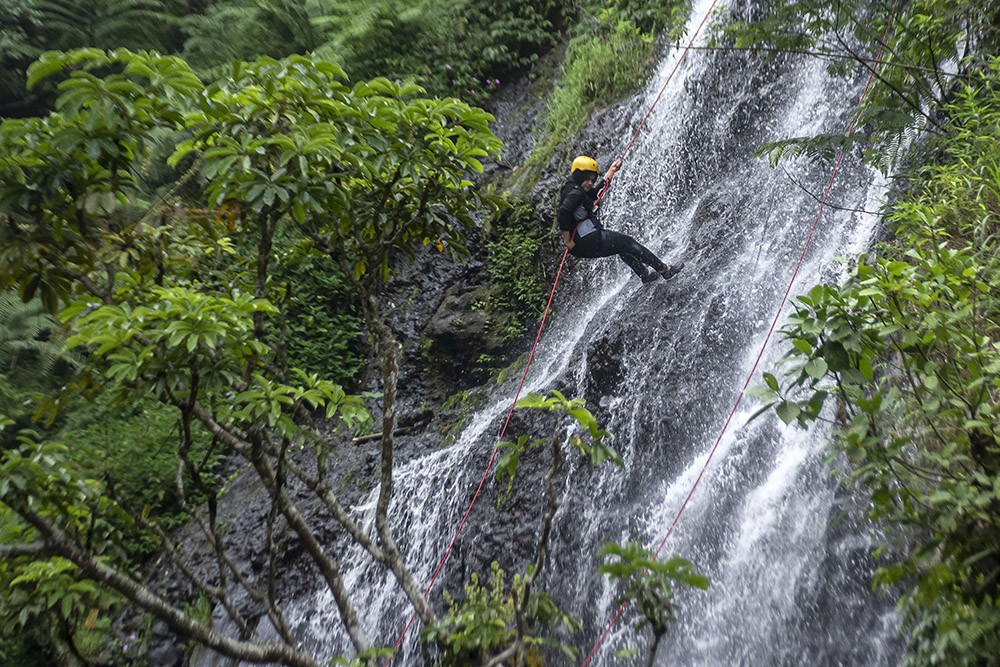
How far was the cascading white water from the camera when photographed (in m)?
3.70

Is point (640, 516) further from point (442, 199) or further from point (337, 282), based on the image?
point (337, 282)

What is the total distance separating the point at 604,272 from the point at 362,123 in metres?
4.60

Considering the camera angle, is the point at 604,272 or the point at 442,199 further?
the point at 604,272

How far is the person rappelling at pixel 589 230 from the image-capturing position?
5.95 meters

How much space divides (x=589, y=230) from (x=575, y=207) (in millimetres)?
267

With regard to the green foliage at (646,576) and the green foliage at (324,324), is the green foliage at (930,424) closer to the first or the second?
the green foliage at (646,576)

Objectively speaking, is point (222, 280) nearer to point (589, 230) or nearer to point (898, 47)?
point (589, 230)

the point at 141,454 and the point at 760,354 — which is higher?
the point at 141,454

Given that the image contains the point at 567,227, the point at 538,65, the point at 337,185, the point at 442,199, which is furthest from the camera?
the point at 538,65

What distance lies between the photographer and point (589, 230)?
19.8ft

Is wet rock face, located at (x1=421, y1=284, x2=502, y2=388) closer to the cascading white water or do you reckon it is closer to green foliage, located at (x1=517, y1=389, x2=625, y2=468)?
the cascading white water

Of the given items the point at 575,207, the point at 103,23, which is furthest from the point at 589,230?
the point at 103,23

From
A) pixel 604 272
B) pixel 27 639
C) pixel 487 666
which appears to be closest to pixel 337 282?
pixel 604 272

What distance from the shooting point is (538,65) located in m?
→ 10.5
